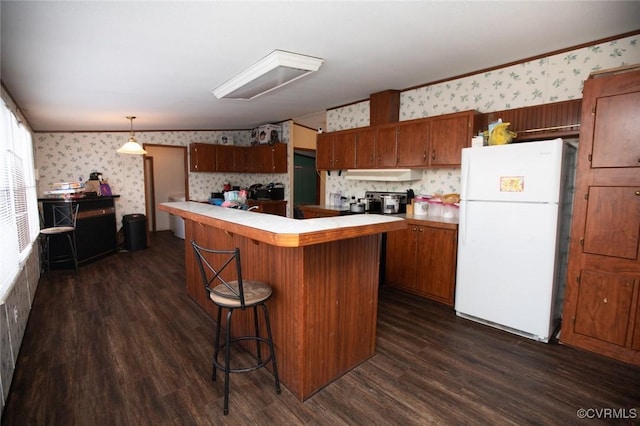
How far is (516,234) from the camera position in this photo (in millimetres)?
2604

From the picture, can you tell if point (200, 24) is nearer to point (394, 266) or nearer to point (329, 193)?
point (394, 266)

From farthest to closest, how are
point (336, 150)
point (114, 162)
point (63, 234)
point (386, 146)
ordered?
point (114, 162) → point (336, 150) → point (63, 234) → point (386, 146)

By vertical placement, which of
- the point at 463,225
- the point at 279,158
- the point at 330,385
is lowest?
the point at 330,385

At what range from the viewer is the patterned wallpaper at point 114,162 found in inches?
220

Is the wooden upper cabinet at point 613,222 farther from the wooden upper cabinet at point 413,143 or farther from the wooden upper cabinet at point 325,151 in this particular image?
the wooden upper cabinet at point 325,151

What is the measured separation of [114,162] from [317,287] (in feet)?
19.7

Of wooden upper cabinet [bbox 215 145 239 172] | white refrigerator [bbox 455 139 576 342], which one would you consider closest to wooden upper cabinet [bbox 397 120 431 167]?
white refrigerator [bbox 455 139 576 342]

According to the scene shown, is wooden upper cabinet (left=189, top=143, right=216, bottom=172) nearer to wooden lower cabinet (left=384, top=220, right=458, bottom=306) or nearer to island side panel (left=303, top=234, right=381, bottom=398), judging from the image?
wooden lower cabinet (left=384, top=220, right=458, bottom=306)

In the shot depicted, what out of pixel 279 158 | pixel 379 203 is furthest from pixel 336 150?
pixel 279 158

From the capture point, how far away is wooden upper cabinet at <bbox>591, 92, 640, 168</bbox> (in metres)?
2.13

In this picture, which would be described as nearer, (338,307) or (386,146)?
(338,307)

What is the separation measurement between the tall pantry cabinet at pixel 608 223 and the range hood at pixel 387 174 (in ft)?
5.67

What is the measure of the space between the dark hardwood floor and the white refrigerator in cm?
24

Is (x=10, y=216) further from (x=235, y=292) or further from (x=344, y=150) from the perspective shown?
(x=344, y=150)
